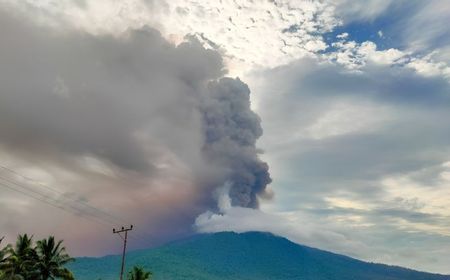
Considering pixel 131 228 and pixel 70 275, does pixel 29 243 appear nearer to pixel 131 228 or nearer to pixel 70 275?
pixel 70 275

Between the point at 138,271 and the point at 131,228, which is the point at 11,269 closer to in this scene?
the point at 131,228

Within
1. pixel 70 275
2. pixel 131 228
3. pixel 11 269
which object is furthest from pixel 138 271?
pixel 11 269

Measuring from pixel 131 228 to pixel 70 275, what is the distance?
10995 millimetres

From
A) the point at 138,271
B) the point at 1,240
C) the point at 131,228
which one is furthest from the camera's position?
the point at 138,271

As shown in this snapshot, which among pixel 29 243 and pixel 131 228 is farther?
pixel 131 228

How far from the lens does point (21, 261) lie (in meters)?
56.2

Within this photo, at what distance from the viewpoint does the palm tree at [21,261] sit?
54.9 m

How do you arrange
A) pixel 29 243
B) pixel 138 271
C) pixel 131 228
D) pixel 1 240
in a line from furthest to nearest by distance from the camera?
pixel 138 271, pixel 131 228, pixel 29 243, pixel 1 240

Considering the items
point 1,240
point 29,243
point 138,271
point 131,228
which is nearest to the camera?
point 1,240

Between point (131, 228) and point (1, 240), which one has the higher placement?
point (131, 228)

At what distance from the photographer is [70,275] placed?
59062 mm

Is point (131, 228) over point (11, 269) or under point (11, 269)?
over

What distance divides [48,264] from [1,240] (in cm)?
826

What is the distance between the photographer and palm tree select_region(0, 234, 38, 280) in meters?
54.9
